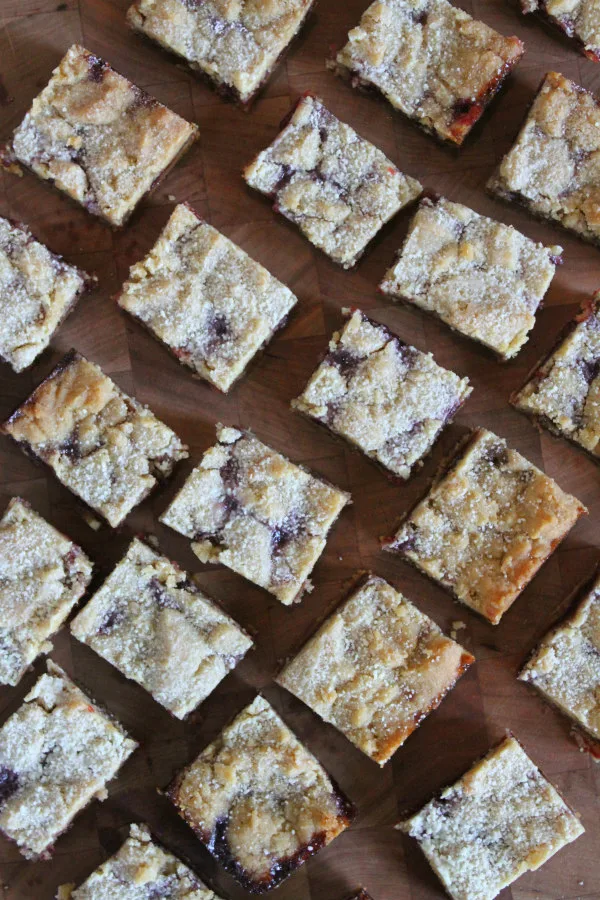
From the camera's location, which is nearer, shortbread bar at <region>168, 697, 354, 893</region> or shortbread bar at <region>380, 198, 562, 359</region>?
shortbread bar at <region>168, 697, 354, 893</region>

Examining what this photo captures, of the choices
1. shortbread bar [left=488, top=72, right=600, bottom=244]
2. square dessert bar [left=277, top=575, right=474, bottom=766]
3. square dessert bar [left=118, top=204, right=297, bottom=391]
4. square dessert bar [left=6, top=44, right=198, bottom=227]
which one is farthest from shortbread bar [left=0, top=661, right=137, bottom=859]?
shortbread bar [left=488, top=72, right=600, bottom=244]

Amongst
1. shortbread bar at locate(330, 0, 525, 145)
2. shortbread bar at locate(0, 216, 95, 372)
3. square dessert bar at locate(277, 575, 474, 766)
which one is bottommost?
square dessert bar at locate(277, 575, 474, 766)

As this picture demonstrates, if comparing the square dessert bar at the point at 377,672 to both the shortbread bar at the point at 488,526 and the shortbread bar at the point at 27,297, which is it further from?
the shortbread bar at the point at 27,297

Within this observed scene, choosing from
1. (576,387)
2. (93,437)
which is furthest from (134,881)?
(576,387)

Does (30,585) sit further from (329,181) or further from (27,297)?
(329,181)

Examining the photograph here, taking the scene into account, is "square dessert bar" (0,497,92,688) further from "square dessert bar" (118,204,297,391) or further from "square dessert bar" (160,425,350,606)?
"square dessert bar" (118,204,297,391)

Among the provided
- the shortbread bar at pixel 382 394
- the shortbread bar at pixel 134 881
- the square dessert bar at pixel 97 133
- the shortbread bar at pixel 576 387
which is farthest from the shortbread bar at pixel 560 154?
the shortbread bar at pixel 134 881
